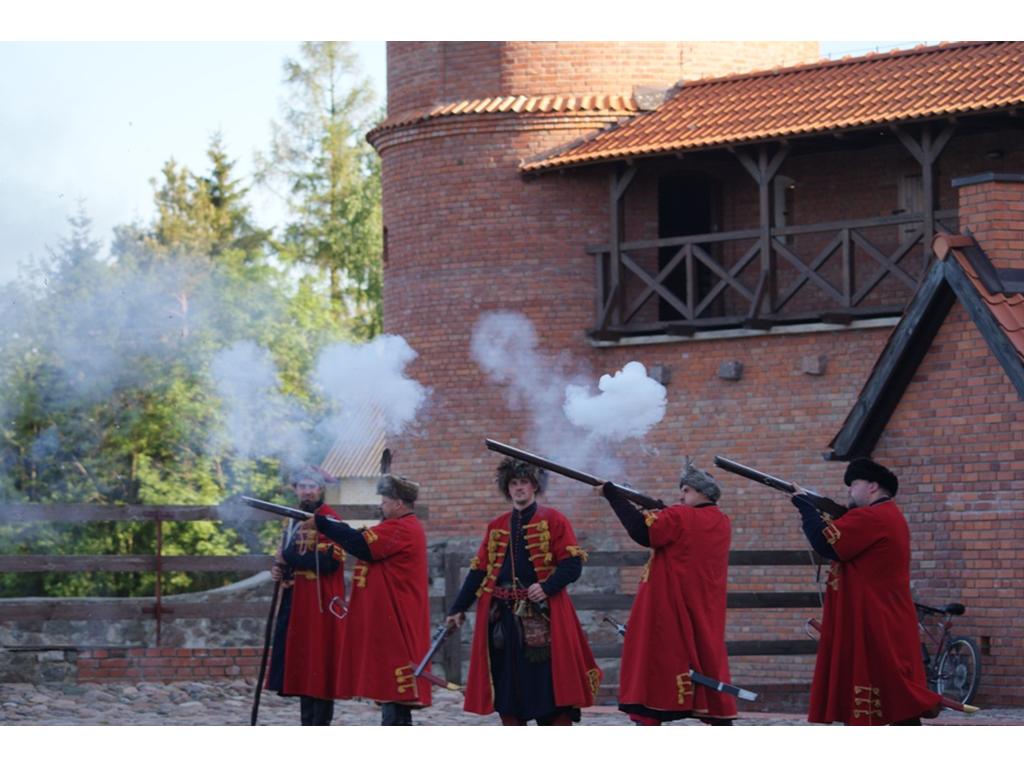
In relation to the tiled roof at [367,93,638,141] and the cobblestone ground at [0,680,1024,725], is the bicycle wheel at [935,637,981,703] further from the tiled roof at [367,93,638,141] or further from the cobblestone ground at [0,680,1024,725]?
the tiled roof at [367,93,638,141]

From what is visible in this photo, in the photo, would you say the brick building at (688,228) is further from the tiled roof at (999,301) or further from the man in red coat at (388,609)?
the man in red coat at (388,609)

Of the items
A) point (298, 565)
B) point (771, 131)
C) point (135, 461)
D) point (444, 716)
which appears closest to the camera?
point (298, 565)

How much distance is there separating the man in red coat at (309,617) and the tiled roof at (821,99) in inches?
358

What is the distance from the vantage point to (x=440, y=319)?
22.4 metres

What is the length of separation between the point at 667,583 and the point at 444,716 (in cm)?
322

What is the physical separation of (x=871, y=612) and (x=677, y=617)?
107 centimetres

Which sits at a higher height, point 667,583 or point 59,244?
point 59,244

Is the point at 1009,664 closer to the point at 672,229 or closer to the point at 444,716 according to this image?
the point at 444,716

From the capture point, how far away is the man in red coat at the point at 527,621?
11070 mm

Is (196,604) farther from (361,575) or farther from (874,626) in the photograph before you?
(874,626)

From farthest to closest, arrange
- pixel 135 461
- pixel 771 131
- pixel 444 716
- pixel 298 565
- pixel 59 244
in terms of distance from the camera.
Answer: pixel 135 461, pixel 59 244, pixel 771 131, pixel 444 716, pixel 298 565

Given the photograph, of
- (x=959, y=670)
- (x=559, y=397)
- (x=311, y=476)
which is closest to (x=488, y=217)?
(x=559, y=397)

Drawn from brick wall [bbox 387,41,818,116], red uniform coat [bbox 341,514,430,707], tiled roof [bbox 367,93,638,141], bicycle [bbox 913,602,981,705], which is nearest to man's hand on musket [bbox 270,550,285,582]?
red uniform coat [bbox 341,514,430,707]

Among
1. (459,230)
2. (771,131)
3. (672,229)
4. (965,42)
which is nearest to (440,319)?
(459,230)
